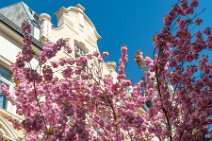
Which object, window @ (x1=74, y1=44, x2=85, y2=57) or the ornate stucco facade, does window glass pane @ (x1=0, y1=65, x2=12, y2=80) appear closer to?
the ornate stucco facade

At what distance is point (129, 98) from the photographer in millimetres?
11039

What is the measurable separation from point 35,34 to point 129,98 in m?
6.19

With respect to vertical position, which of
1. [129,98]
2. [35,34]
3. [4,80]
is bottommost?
[129,98]

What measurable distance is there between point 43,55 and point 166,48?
291 cm

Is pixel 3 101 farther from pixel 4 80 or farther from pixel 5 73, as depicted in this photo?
pixel 5 73

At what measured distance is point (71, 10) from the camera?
19.9 metres

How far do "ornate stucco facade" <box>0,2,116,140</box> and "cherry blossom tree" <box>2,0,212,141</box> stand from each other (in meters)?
1.70

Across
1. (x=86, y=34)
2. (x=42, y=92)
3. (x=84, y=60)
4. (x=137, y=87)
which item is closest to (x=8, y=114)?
(x=42, y=92)

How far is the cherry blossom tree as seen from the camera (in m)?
8.11

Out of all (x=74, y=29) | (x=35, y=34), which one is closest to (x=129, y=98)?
(x=35, y=34)

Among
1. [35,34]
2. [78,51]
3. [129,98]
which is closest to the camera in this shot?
[129,98]

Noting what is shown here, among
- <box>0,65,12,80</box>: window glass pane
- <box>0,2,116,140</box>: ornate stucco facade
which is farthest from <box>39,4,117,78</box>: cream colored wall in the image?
<box>0,65,12,80</box>: window glass pane

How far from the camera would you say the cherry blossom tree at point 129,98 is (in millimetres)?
8109

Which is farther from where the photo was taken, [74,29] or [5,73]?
[74,29]
